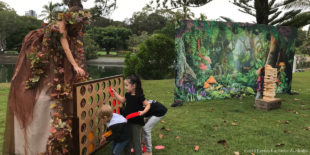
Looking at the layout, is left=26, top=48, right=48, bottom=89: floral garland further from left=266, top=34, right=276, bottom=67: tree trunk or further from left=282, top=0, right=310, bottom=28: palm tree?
left=282, top=0, right=310, bottom=28: palm tree

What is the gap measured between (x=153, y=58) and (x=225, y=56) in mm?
6594

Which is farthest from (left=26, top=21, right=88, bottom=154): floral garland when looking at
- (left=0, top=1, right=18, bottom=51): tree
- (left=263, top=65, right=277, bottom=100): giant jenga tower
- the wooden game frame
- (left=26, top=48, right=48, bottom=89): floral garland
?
(left=0, top=1, right=18, bottom=51): tree

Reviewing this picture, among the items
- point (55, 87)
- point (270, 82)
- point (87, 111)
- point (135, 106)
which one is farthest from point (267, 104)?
point (55, 87)

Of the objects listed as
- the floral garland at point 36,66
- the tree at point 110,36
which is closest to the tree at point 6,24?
the tree at point 110,36

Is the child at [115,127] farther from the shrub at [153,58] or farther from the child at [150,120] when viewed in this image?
the shrub at [153,58]

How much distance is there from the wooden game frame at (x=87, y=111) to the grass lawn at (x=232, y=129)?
0.95m

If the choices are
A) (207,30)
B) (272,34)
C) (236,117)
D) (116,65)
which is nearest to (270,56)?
(272,34)

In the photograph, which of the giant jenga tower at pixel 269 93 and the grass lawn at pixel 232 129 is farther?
the giant jenga tower at pixel 269 93

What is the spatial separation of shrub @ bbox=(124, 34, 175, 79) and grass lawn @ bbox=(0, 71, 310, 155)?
6.73 meters

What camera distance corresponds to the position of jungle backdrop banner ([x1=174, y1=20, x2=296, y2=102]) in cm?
595

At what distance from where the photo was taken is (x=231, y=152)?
3193 millimetres

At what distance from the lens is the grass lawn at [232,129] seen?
3.34 metres

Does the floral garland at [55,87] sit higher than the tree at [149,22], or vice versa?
the tree at [149,22]

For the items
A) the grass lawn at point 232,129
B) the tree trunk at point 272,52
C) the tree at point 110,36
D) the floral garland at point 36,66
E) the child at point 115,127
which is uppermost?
the tree at point 110,36
